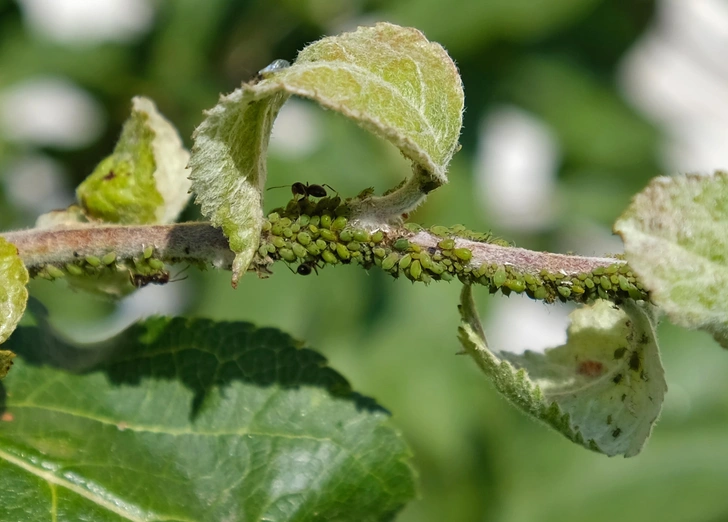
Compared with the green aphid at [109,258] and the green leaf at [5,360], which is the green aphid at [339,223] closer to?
the green aphid at [109,258]

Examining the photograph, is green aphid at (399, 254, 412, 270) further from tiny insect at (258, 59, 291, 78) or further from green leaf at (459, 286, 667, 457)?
tiny insect at (258, 59, 291, 78)

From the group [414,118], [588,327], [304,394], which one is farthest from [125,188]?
[588,327]

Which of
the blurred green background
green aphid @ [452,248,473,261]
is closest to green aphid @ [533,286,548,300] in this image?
green aphid @ [452,248,473,261]

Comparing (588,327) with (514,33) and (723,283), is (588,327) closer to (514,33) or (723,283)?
(723,283)

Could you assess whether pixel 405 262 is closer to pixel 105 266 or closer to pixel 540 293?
pixel 540 293

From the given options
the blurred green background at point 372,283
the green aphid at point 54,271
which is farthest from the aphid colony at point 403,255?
the blurred green background at point 372,283
